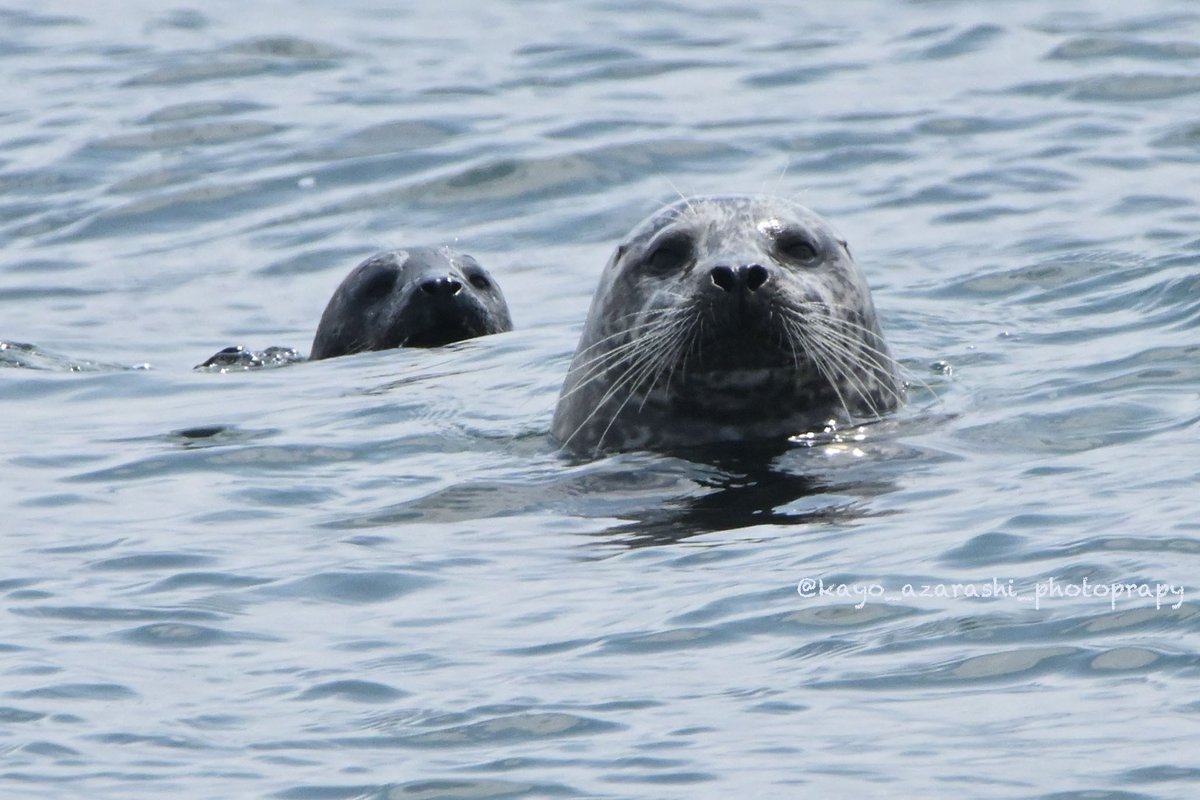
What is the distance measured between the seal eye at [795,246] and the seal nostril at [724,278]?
81 centimetres

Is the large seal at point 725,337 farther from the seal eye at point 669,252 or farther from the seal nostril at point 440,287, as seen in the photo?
the seal nostril at point 440,287

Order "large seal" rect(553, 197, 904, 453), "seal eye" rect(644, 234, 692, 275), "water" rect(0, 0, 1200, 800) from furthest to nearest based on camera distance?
"seal eye" rect(644, 234, 692, 275) → "large seal" rect(553, 197, 904, 453) → "water" rect(0, 0, 1200, 800)

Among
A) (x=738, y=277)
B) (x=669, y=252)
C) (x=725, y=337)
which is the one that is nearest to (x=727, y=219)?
(x=669, y=252)

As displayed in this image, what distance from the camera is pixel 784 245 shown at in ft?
34.2

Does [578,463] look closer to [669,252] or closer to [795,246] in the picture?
[669,252]

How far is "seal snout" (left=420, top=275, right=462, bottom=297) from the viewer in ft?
47.2

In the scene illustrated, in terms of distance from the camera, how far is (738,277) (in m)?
9.62

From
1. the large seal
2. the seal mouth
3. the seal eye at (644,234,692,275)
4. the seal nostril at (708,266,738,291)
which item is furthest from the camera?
the seal mouth

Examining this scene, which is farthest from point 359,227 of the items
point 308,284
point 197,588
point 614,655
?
point 614,655

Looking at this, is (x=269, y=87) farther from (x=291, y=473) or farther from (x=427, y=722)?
(x=427, y=722)

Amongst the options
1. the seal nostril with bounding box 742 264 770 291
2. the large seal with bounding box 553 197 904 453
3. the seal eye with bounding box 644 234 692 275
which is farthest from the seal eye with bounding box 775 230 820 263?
the seal nostril with bounding box 742 264 770 291

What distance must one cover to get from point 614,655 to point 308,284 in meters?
9.63

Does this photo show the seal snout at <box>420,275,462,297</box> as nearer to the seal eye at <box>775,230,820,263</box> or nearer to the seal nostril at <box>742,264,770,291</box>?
the seal eye at <box>775,230,820,263</box>

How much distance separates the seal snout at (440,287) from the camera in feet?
47.2
